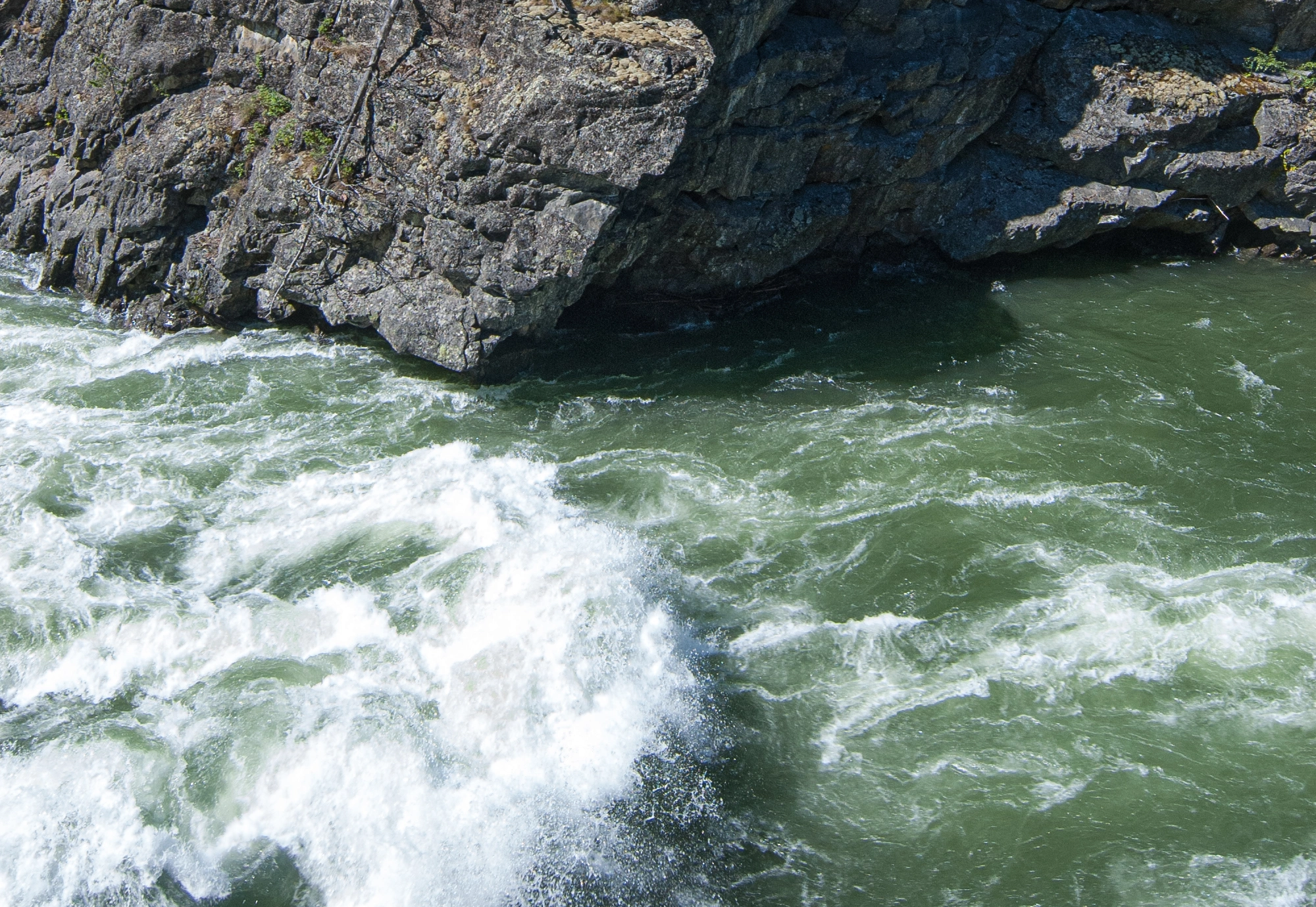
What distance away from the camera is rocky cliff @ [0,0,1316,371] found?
32.1ft

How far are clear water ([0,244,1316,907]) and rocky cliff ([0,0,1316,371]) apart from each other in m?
1.13

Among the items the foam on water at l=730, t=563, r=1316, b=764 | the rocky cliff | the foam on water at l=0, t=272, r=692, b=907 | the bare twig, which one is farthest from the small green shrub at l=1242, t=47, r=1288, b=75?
the foam on water at l=0, t=272, r=692, b=907

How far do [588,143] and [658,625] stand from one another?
4.82m

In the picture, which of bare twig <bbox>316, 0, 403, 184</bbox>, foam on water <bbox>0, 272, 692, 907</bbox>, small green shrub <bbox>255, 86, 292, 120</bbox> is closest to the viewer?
foam on water <bbox>0, 272, 692, 907</bbox>

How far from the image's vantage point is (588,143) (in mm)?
9500

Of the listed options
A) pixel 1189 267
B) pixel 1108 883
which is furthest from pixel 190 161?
pixel 1189 267

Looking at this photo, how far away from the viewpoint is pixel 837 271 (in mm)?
13000

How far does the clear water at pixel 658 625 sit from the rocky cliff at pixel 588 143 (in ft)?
3.71

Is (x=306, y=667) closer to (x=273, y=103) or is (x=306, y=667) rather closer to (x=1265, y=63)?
(x=273, y=103)

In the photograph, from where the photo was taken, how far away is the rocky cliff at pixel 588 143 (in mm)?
9781

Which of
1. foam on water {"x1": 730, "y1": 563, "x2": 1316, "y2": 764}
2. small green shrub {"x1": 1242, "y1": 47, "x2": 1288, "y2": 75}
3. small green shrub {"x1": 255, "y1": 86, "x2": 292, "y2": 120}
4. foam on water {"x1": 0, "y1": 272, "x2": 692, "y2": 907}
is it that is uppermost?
small green shrub {"x1": 1242, "y1": 47, "x2": 1288, "y2": 75}

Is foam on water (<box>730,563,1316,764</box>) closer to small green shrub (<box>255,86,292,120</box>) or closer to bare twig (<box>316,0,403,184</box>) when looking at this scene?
bare twig (<box>316,0,403,184</box>)

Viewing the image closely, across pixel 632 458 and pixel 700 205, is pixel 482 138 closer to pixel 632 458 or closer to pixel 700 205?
pixel 700 205

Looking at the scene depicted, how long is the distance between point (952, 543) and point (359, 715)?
16.2 feet
